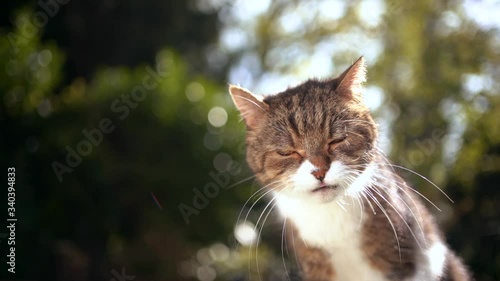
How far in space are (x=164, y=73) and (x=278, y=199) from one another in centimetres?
184

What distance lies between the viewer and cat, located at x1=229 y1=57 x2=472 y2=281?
4.41 ft

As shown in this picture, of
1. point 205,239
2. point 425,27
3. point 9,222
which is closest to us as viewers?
point 9,222

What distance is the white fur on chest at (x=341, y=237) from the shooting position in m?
1.37

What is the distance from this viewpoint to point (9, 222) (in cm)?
280

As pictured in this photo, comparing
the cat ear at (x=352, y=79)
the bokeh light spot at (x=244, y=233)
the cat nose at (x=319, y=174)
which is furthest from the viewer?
the bokeh light spot at (x=244, y=233)

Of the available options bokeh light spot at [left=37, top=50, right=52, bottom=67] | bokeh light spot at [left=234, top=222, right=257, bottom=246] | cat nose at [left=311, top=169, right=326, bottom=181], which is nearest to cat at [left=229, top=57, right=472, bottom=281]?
cat nose at [left=311, top=169, right=326, bottom=181]

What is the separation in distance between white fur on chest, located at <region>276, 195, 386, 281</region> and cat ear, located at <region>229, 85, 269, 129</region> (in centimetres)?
26

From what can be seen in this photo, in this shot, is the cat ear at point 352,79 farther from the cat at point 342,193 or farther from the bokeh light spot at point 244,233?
the bokeh light spot at point 244,233

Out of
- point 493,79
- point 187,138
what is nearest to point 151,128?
point 187,138

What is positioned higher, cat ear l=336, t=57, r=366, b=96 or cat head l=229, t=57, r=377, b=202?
cat ear l=336, t=57, r=366, b=96

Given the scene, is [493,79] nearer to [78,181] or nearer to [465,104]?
[465,104]

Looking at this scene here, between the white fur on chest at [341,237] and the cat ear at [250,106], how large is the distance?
10.1 inches

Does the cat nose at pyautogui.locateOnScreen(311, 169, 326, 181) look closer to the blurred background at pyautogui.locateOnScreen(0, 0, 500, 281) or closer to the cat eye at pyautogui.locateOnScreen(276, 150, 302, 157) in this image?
the cat eye at pyautogui.locateOnScreen(276, 150, 302, 157)

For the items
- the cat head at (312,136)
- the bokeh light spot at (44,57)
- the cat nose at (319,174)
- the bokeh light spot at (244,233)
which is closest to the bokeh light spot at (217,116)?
the bokeh light spot at (244,233)
